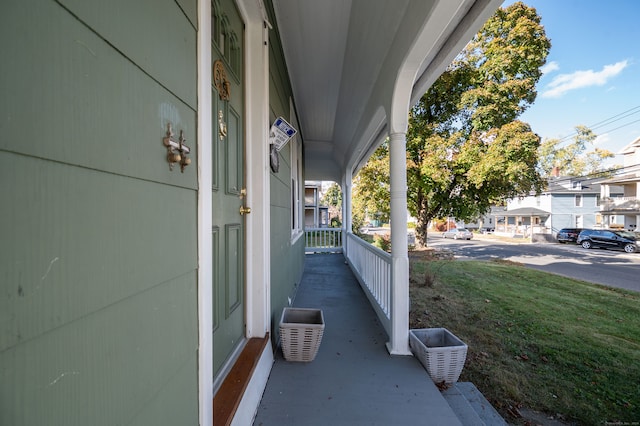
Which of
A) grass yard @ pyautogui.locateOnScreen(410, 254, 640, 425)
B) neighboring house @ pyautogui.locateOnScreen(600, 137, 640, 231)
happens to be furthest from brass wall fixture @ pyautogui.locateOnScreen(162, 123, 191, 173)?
neighboring house @ pyautogui.locateOnScreen(600, 137, 640, 231)

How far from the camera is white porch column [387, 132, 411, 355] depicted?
249 cm

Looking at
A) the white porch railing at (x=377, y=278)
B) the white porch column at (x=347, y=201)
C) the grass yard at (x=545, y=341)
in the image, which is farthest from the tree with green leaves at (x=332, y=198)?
the white porch railing at (x=377, y=278)

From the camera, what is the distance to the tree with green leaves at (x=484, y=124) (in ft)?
27.4

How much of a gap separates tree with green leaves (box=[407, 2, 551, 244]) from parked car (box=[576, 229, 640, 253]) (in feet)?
34.4

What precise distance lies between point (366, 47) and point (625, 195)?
92.6ft

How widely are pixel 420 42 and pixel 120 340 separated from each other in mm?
2178

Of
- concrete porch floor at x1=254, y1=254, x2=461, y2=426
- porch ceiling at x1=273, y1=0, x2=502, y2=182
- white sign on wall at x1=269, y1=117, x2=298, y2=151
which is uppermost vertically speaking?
porch ceiling at x1=273, y1=0, x2=502, y2=182

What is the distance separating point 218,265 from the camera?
144 cm

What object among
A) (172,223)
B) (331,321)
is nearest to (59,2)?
(172,223)

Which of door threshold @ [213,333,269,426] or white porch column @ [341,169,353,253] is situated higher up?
white porch column @ [341,169,353,253]

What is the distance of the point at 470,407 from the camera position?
1.89m

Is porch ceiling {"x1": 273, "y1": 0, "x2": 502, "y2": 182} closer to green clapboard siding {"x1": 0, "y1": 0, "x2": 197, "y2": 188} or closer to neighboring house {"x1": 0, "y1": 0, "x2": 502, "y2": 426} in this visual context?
neighboring house {"x1": 0, "y1": 0, "x2": 502, "y2": 426}

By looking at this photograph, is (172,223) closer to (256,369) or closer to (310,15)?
(256,369)

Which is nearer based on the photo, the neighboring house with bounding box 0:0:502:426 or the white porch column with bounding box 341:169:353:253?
the neighboring house with bounding box 0:0:502:426
